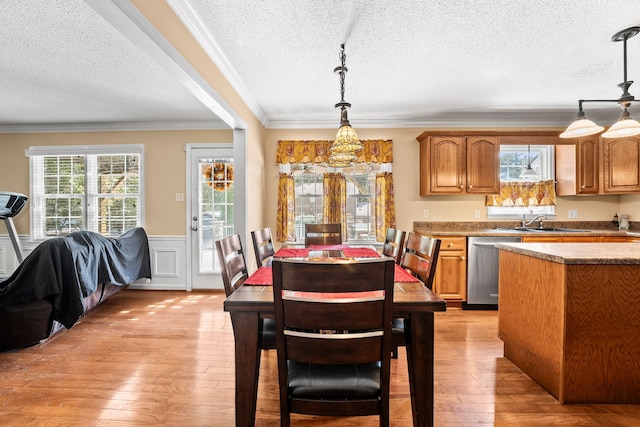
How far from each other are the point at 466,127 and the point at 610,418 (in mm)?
3449

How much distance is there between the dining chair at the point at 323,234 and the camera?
10.4 ft

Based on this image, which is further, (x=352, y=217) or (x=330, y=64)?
(x=352, y=217)

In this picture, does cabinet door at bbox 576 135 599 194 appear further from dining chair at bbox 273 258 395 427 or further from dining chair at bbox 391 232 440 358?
dining chair at bbox 273 258 395 427

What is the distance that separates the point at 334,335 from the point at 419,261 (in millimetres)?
963

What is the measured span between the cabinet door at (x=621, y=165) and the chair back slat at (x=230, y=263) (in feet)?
14.6

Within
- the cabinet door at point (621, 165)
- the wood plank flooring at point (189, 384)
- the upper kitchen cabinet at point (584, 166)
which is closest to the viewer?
the wood plank flooring at point (189, 384)

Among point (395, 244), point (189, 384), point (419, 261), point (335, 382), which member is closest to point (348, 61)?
point (395, 244)

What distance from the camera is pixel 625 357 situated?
1.85 metres

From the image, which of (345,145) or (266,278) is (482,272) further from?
(266,278)

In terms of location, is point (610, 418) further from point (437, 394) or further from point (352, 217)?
point (352, 217)

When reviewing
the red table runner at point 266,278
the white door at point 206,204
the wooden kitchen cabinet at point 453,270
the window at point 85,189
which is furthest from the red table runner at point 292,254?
the window at point 85,189

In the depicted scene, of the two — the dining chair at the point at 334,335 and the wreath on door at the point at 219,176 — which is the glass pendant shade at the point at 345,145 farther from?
the wreath on door at the point at 219,176

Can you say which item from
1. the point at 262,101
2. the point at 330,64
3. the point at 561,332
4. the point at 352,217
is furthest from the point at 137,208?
the point at 561,332

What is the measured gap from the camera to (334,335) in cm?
115
